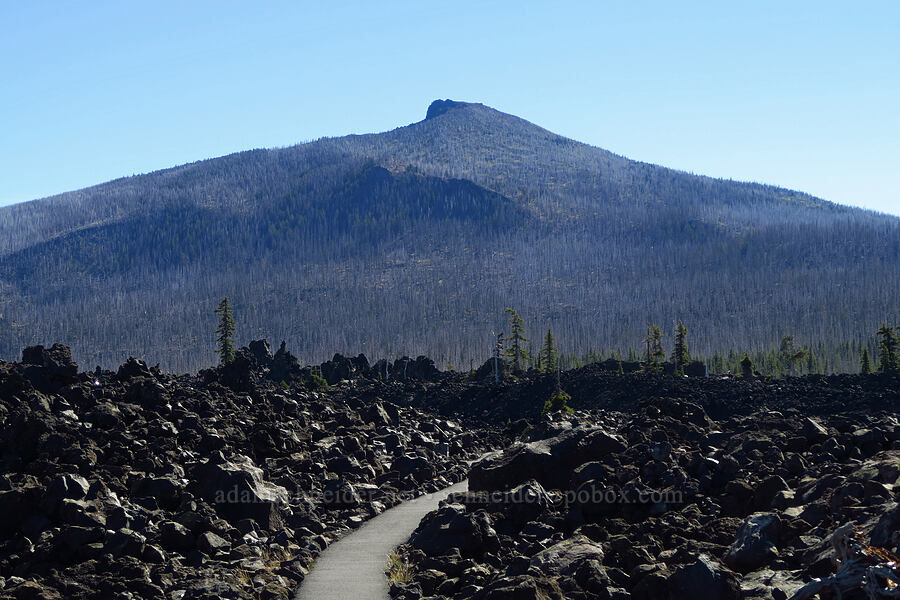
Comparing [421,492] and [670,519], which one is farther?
[421,492]

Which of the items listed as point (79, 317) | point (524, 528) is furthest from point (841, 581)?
point (79, 317)

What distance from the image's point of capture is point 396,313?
189750 mm

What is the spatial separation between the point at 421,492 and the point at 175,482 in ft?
29.4

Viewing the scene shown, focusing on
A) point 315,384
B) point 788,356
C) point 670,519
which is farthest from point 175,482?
point 788,356

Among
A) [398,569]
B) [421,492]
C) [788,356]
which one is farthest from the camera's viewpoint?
[788,356]

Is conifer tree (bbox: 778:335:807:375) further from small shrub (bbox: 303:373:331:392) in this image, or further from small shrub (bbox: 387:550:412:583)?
small shrub (bbox: 387:550:412:583)

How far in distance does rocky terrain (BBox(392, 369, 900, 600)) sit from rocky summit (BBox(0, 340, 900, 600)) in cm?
5

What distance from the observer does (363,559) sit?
18.4 m

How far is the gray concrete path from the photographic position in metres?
15.6

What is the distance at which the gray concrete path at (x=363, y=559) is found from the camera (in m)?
15.6

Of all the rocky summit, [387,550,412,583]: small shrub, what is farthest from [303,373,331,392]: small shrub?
[387,550,412,583]: small shrub

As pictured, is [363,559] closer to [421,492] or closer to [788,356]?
[421,492]

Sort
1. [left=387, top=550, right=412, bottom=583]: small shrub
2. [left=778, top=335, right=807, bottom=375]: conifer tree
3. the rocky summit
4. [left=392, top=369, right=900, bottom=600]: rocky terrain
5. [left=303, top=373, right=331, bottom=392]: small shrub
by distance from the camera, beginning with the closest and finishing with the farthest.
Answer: [left=392, top=369, right=900, bottom=600]: rocky terrain
the rocky summit
[left=387, top=550, right=412, bottom=583]: small shrub
[left=303, top=373, right=331, bottom=392]: small shrub
[left=778, top=335, right=807, bottom=375]: conifer tree

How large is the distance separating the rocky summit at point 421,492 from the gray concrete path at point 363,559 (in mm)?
378
